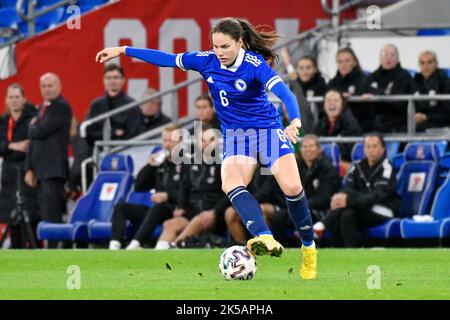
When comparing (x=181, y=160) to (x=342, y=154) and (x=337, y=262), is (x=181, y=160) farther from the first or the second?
(x=337, y=262)

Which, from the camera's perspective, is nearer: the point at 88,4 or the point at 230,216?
the point at 230,216

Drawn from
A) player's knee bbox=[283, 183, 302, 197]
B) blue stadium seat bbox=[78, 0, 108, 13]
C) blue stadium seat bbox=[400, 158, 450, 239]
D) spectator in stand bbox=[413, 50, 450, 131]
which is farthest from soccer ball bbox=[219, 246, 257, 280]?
blue stadium seat bbox=[78, 0, 108, 13]

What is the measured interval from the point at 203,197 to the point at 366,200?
2.25m

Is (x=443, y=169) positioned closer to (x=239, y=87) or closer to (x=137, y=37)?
(x=137, y=37)

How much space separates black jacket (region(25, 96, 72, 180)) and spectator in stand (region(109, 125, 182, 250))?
1181 mm

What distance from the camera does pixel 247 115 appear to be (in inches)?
441

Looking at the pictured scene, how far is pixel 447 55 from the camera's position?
1948cm

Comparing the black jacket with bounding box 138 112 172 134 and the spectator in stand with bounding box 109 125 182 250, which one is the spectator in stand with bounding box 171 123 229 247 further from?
the black jacket with bounding box 138 112 172 134

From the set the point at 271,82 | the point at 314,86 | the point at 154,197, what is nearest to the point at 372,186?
the point at 314,86

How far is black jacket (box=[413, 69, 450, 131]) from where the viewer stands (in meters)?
17.9

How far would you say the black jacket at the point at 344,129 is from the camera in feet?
58.1

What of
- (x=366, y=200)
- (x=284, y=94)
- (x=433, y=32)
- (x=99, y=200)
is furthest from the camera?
(x=433, y=32)

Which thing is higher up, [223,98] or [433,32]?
[433,32]

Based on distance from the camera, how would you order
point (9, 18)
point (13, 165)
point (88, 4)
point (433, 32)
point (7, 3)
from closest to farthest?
point (13, 165), point (433, 32), point (88, 4), point (9, 18), point (7, 3)
